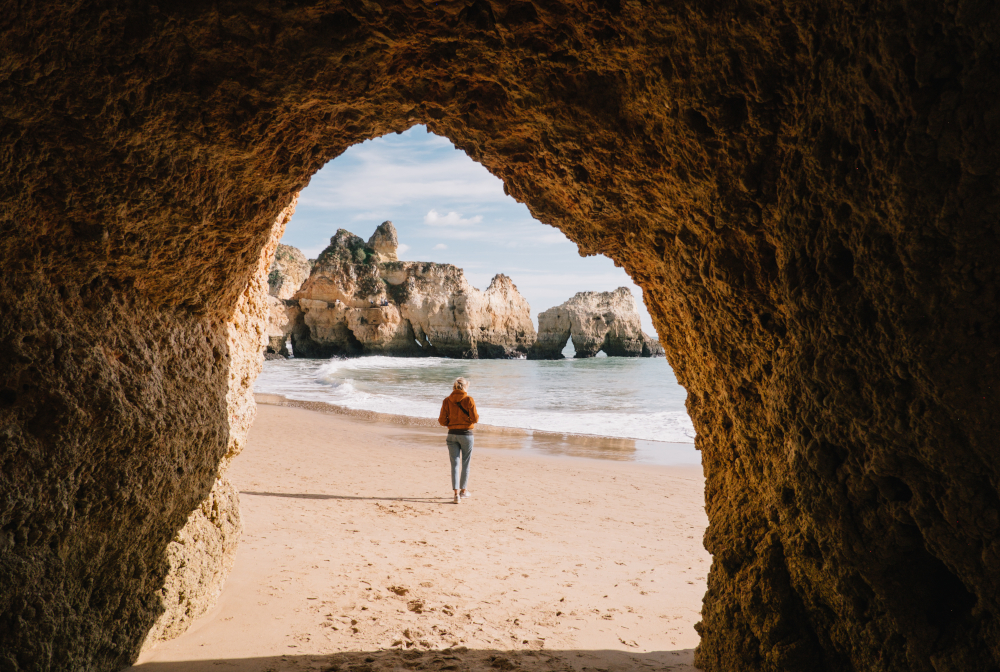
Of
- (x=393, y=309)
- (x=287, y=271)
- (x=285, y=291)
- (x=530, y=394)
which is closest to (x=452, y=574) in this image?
(x=530, y=394)

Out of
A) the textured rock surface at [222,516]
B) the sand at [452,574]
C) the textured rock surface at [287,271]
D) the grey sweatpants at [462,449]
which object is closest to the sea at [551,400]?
the sand at [452,574]

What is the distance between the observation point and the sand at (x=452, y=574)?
3.66m

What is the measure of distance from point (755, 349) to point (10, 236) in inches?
127

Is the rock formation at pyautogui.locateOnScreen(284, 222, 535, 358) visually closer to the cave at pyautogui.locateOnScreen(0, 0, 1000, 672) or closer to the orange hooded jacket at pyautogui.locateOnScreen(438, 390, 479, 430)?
the orange hooded jacket at pyautogui.locateOnScreen(438, 390, 479, 430)

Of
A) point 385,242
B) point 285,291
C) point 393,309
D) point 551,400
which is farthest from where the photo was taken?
point 385,242

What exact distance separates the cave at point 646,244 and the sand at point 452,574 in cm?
74

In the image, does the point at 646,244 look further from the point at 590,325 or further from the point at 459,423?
the point at 590,325

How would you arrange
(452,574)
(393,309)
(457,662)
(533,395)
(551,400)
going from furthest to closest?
(393,309) < (533,395) < (551,400) < (452,574) < (457,662)

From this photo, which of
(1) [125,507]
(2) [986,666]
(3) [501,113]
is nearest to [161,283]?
Result: (1) [125,507]

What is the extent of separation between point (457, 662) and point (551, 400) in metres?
16.9

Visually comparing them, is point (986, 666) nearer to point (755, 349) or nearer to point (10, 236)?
point (755, 349)

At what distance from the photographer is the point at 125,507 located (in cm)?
298

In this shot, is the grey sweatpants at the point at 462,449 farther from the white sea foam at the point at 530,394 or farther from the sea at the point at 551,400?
the white sea foam at the point at 530,394

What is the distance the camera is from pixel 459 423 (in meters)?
7.42
